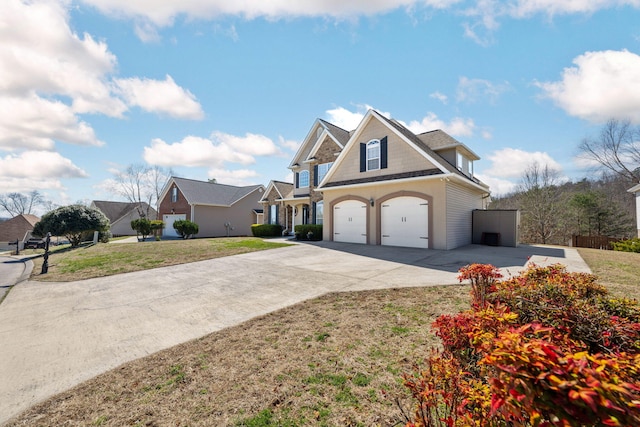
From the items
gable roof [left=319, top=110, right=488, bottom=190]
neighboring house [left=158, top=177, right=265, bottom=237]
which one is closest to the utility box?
gable roof [left=319, top=110, right=488, bottom=190]

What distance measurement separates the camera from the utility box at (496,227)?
1423 cm

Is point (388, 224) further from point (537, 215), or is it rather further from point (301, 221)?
point (537, 215)

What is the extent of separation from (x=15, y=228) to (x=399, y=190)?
5512cm

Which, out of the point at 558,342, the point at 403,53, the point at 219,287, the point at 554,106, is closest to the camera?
the point at 558,342

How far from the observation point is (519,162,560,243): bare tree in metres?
25.5

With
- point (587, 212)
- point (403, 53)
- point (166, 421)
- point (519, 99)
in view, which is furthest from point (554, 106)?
point (166, 421)

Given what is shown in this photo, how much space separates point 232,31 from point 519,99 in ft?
47.8

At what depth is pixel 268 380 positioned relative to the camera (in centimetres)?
306

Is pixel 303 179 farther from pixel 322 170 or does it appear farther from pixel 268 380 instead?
pixel 268 380

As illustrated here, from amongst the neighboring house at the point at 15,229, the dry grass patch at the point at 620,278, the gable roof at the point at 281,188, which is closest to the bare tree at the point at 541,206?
the dry grass patch at the point at 620,278

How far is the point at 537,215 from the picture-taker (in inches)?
1022

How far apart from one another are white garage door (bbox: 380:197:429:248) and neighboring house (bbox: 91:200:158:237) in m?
42.7

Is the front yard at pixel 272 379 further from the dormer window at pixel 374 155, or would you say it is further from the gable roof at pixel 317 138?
the gable roof at pixel 317 138

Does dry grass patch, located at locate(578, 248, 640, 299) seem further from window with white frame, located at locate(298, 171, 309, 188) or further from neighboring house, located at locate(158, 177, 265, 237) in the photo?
neighboring house, located at locate(158, 177, 265, 237)
